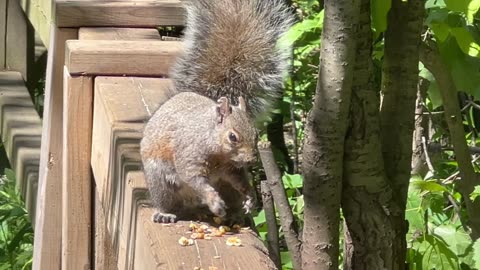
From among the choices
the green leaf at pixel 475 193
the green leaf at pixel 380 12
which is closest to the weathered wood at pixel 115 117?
the green leaf at pixel 380 12

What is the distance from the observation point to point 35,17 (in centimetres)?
311

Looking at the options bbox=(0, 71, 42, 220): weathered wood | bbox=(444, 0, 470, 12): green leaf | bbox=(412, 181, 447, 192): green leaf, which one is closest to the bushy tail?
bbox=(412, 181, 447, 192): green leaf

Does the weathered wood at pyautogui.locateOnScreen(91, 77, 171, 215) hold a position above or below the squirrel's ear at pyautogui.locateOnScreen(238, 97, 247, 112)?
below

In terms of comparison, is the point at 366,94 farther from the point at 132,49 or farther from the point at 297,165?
the point at 297,165

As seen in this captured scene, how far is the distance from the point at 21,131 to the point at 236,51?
4.53 feet

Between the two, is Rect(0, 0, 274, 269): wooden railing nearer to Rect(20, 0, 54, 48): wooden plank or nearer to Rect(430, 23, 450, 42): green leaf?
Rect(20, 0, 54, 48): wooden plank

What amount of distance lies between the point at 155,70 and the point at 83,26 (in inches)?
12.1

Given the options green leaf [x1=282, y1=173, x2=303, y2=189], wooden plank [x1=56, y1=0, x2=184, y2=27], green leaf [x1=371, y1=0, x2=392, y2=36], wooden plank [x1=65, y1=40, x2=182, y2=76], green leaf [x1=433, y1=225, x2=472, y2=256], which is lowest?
green leaf [x1=282, y1=173, x2=303, y2=189]

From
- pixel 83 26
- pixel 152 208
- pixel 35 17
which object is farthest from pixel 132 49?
pixel 35 17

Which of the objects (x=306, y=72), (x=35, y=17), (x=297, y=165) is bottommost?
(x=297, y=165)

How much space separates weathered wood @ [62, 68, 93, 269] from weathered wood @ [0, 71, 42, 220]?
659 millimetres

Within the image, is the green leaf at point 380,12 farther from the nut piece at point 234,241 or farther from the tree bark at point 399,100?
the nut piece at point 234,241

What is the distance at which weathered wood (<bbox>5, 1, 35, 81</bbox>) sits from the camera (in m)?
3.67

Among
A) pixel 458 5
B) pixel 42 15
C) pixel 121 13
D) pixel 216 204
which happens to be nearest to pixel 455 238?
pixel 216 204
